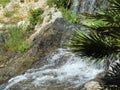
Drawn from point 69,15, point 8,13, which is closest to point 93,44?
point 69,15

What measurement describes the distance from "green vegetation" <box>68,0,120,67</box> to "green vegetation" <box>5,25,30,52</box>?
969 cm

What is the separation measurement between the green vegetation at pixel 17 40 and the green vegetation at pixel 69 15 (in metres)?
2.01

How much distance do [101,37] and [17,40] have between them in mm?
10972

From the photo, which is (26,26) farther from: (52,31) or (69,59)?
(69,59)

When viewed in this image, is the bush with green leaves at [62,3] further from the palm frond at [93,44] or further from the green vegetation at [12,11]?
the palm frond at [93,44]

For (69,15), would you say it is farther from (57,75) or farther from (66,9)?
(57,75)

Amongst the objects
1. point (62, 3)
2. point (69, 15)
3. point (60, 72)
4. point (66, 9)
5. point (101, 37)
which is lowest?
point (60, 72)

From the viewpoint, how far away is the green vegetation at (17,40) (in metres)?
16.1

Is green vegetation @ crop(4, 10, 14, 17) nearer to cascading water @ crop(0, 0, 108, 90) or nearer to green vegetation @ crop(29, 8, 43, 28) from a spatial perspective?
green vegetation @ crop(29, 8, 43, 28)

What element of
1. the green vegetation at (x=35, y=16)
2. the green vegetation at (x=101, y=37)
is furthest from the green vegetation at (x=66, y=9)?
the green vegetation at (x=101, y=37)

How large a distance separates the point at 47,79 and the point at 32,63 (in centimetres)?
236

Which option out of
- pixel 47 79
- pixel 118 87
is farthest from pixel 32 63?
pixel 118 87

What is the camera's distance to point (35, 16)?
1875cm

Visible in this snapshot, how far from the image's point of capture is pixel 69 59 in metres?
13.6
